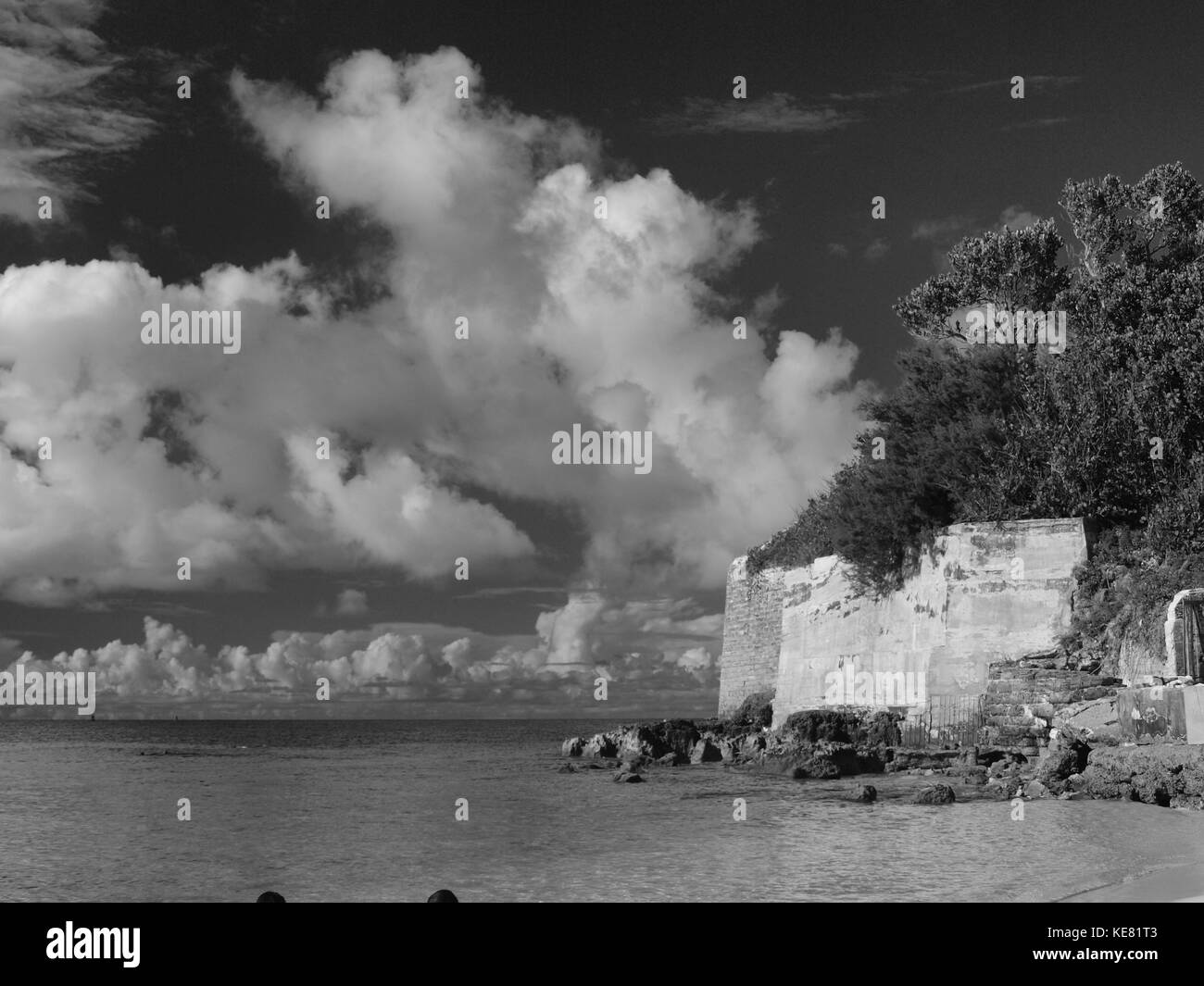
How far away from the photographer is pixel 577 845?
1479 centimetres

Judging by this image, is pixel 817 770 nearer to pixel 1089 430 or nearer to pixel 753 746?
pixel 753 746

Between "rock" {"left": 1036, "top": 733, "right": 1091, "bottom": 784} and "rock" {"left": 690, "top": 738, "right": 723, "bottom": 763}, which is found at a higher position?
"rock" {"left": 1036, "top": 733, "right": 1091, "bottom": 784}

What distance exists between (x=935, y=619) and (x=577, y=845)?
1314 centimetres

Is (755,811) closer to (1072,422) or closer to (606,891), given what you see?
(606,891)

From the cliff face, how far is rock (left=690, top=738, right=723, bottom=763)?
2340 millimetres

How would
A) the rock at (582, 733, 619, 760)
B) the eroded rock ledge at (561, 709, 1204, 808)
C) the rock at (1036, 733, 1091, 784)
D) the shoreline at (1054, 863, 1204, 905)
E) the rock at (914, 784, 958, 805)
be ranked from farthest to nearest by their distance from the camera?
1. the rock at (582, 733, 619, 760)
2. the rock at (1036, 733, 1091, 784)
3. the rock at (914, 784, 958, 805)
4. the eroded rock ledge at (561, 709, 1204, 808)
5. the shoreline at (1054, 863, 1204, 905)

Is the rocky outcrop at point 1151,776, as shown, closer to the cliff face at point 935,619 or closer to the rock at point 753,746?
the cliff face at point 935,619

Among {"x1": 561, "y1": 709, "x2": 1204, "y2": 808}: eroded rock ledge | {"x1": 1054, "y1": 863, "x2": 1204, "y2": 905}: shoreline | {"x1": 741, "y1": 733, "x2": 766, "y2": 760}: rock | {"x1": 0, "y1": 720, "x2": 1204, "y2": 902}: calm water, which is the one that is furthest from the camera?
{"x1": 741, "y1": 733, "x2": 766, "y2": 760}: rock

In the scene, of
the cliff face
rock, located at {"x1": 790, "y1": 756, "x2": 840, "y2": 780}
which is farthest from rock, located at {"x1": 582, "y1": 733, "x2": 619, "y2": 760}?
rock, located at {"x1": 790, "y1": 756, "x2": 840, "y2": 780}

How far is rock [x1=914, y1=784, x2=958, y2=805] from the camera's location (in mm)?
17797

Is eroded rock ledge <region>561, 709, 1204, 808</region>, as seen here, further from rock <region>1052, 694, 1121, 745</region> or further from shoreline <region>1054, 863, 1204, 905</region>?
shoreline <region>1054, 863, 1204, 905</region>
